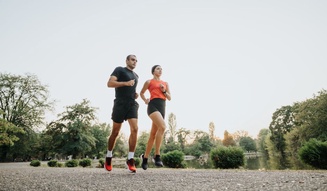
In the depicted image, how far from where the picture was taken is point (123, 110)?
186 inches

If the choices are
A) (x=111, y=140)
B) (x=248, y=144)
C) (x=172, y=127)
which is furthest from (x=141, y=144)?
(x=248, y=144)

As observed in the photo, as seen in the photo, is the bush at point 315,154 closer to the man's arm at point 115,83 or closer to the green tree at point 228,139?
the man's arm at point 115,83

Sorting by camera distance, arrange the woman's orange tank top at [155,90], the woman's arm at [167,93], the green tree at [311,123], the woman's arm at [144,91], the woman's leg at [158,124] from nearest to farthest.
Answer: the woman's leg at [158,124] < the woman's orange tank top at [155,90] < the woman's arm at [167,93] < the woman's arm at [144,91] < the green tree at [311,123]

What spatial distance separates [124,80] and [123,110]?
2.27 feet

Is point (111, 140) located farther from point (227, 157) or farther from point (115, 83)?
point (227, 157)

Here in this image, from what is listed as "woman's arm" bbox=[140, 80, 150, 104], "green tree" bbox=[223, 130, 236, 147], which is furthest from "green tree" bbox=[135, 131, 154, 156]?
"green tree" bbox=[223, 130, 236, 147]

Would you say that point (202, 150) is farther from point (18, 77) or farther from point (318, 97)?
point (18, 77)

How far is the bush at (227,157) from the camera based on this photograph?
9.75m

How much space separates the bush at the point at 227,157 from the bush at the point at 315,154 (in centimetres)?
248

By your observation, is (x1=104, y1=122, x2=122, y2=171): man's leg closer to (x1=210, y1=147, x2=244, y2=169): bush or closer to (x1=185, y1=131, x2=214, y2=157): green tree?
(x1=210, y1=147, x2=244, y2=169): bush

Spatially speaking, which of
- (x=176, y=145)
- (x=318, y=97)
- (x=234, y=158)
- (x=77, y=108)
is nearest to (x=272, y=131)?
(x=318, y=97)

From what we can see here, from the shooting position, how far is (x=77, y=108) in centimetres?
3712

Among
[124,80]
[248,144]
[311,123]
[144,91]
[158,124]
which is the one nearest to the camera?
[124,80]

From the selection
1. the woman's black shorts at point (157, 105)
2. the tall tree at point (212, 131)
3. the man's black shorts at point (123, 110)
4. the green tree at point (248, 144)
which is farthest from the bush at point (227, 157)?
the green tree at point (248, 144)
